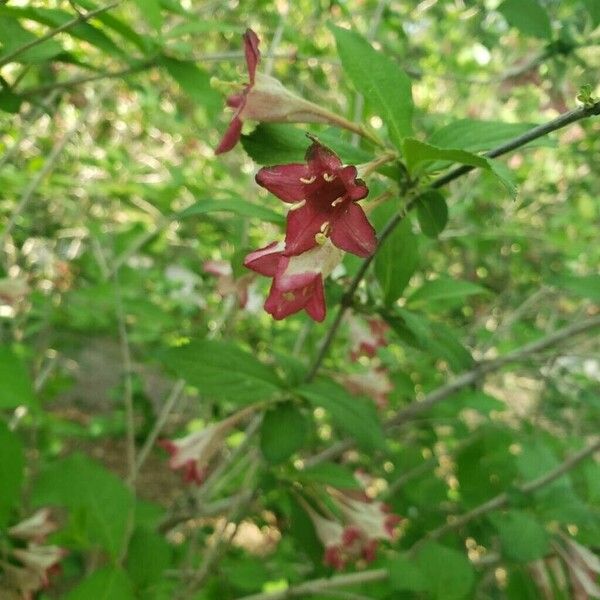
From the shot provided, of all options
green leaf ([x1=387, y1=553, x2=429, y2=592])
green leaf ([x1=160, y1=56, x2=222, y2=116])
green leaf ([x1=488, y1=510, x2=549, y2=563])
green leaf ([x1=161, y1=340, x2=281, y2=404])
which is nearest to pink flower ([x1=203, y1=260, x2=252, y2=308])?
green leaf ([x1=161, y1=340, x2=281, y2=404])

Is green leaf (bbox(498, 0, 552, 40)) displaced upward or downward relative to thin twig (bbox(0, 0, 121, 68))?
downward

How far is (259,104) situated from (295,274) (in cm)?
27

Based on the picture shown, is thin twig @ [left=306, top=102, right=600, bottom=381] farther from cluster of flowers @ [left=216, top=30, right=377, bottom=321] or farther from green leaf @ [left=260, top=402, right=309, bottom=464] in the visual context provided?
green leaf @ [left=260, top=402, right=309, bottom=464]

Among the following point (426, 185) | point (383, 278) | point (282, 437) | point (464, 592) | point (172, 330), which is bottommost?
point (464, 592)

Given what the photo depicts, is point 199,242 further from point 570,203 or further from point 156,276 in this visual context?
point 570,203

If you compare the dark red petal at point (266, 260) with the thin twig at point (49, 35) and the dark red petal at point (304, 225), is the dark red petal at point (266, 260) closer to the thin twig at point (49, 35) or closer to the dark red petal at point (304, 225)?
the dark red petal at point (304, 225)

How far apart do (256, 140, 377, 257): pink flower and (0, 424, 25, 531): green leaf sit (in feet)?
2.14

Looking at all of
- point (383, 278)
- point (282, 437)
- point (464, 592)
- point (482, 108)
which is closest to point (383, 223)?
point (383, 278)

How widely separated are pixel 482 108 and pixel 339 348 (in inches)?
73.4

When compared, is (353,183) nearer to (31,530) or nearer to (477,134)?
(477,134)

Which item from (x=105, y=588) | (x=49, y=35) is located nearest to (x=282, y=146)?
(x=49, y=35)

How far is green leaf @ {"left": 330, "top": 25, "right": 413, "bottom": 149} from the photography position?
37.4 inches

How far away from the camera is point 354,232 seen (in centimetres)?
81

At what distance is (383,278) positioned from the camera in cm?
116
